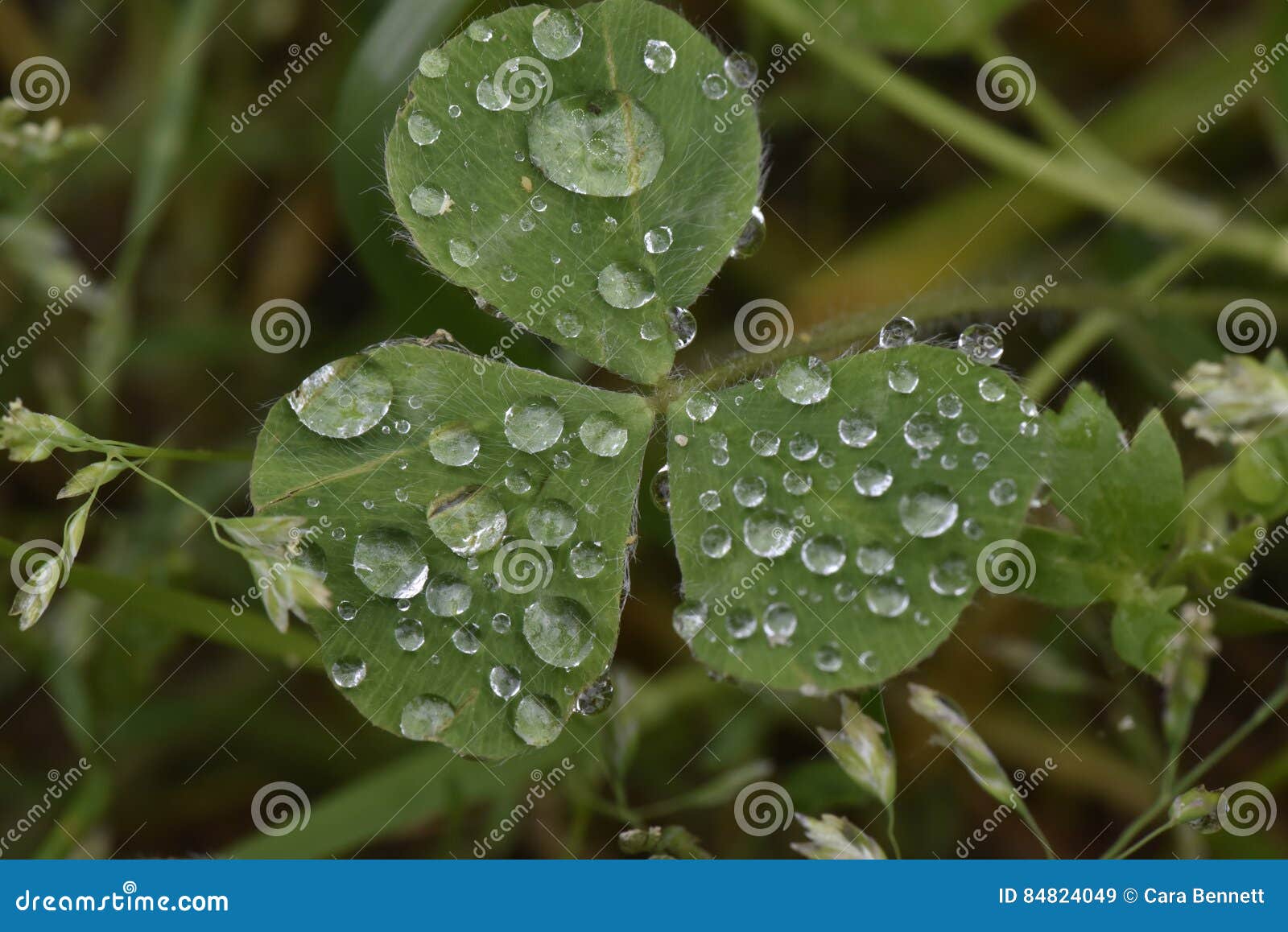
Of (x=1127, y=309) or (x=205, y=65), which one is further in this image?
(x=205, y=65)

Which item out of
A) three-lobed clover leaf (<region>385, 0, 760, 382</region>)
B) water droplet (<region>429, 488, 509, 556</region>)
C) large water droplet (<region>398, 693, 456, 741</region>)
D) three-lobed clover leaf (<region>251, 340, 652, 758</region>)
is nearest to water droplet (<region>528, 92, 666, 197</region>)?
three-lobed clover leaf (<region>385, 0, 760, 382</region>)

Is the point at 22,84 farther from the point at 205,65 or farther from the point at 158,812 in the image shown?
the point at 158,812

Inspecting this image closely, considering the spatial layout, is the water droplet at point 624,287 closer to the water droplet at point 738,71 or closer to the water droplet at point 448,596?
the water droplet at point 738,71

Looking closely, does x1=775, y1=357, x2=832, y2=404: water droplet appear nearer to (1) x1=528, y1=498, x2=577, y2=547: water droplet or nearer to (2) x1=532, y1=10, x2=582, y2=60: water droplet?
(1) x1=528, y1=498, x2=577, y2=547: water droplet

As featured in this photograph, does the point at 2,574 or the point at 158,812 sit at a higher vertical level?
the point at 2,574

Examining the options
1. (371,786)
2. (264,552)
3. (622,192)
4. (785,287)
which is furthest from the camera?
(785,287)

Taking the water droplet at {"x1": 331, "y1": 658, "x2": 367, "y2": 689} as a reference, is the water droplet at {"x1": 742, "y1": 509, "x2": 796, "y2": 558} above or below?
above

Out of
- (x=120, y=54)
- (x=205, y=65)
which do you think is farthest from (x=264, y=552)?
(x=120, y=54)
